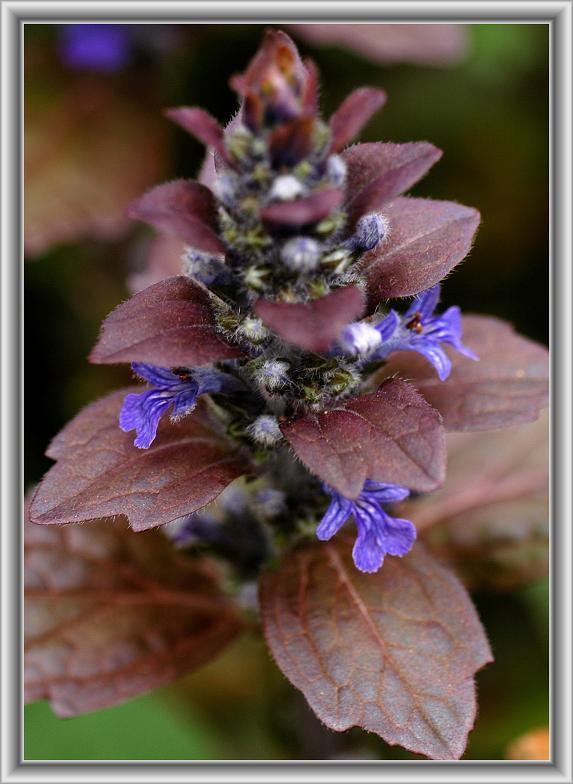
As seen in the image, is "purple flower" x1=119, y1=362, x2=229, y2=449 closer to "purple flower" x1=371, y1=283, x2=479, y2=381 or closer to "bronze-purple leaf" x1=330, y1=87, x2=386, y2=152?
"purple flower" x1=371, y1=283, x2=479, y2=381

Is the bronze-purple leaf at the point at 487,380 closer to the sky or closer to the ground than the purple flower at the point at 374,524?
closer to the sky

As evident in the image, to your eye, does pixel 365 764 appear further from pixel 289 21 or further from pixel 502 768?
pixel 289 21

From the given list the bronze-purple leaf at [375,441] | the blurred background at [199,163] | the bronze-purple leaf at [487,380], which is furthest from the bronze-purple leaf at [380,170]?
the blurred background at [199,163]

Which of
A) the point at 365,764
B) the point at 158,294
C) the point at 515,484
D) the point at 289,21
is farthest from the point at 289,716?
the point at 289,21

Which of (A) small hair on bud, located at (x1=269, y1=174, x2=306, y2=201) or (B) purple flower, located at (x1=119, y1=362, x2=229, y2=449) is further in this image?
(B) purple flower, located at (x1=119, y1=362, x2=229, y2=449)

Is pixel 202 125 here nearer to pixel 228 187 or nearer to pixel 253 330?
pixel 228 187

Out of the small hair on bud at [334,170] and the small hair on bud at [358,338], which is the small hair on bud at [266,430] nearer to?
the small hair on bud at [358,338]

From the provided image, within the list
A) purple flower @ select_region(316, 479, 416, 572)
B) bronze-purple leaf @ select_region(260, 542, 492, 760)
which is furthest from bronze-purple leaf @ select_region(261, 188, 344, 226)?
bronze-purple leaf @ select_region(260, 542, 492, 760)
